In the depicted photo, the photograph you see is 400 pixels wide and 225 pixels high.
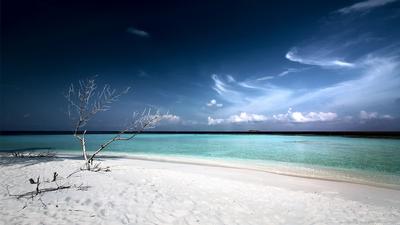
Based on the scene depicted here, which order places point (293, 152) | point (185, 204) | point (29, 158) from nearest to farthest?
point (185, 204) → point (29, 158) → point (293, 152)

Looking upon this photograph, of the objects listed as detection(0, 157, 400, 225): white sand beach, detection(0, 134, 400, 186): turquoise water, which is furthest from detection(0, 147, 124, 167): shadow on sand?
detection(0, 134, 400, 186): turquoise water

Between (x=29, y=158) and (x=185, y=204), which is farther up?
(x=29, y=158)

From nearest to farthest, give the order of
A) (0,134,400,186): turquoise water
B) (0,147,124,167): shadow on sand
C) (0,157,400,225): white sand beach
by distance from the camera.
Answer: (0,157,400,225): white sand beach < (0,147,124,167): shadow on sand < (0,134,400,186): turquoise water

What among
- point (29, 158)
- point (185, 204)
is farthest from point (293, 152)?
point (29, 158)

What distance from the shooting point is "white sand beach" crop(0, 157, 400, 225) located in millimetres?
4723

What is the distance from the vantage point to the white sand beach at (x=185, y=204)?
4723 millimetres

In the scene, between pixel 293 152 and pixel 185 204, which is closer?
pixel 185 204

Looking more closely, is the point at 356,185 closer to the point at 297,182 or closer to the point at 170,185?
the point at 297,182

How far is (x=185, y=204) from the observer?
18.8ft

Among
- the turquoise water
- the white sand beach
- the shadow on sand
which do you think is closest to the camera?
the white sand beach

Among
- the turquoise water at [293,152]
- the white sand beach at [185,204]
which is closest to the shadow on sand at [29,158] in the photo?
the white sand beach at [185,204]

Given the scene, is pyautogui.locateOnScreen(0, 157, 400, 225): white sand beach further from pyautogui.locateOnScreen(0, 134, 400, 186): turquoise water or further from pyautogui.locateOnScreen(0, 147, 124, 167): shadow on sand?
pyautogui.locateOnScreen(0, 134, 400, 186): turquoise water

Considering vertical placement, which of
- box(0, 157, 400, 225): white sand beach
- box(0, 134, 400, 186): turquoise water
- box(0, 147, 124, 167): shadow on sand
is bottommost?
box(0, 134, 400, 186): turquoise water

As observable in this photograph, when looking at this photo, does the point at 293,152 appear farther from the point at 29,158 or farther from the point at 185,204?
the point at 29,158
